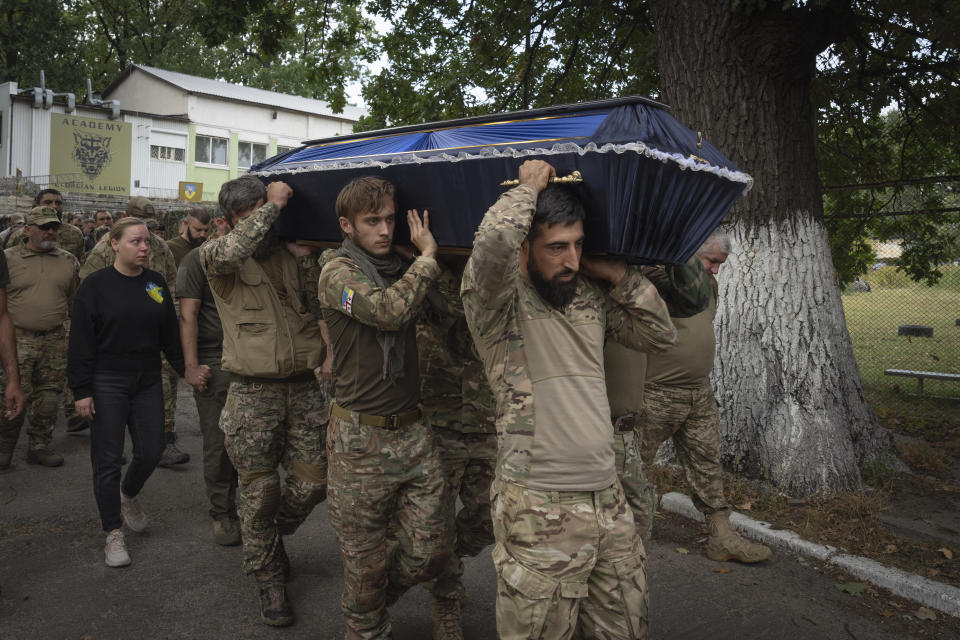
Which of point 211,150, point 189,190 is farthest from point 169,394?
point 211,150

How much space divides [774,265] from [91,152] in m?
30.2

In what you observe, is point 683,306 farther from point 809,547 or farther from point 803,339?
point 803,339

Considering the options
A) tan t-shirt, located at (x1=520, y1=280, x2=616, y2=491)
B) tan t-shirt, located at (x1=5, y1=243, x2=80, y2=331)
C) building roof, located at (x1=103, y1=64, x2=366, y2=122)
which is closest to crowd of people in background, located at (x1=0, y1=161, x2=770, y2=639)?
tan t-shirt, located at (x1=520, y1=280, x2=616, y2=491)

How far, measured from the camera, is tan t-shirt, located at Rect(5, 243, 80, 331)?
6.68 metres

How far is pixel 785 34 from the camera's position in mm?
5559

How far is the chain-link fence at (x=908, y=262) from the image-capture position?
28.5 feet

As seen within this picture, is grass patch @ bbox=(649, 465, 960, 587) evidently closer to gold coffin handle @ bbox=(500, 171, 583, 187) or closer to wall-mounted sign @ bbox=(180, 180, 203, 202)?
gold coffin handle @ bbox=(500, 171, 583, 187)

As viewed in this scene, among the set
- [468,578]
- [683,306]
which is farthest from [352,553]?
[683,306]

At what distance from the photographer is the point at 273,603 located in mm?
3861

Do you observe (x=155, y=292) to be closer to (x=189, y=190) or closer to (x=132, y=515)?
(x=132, y=515)

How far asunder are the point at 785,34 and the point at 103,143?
3001 centimetres

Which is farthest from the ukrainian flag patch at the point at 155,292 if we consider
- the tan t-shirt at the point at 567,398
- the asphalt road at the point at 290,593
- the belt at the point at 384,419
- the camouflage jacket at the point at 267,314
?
the tan t-shirt at the point at 567,398

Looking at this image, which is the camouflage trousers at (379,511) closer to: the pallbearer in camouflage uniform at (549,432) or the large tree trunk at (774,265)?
the pallbearer in camouflage uniform at (549,432)

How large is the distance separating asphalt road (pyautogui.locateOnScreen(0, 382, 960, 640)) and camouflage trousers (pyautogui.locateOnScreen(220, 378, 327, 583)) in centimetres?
41
